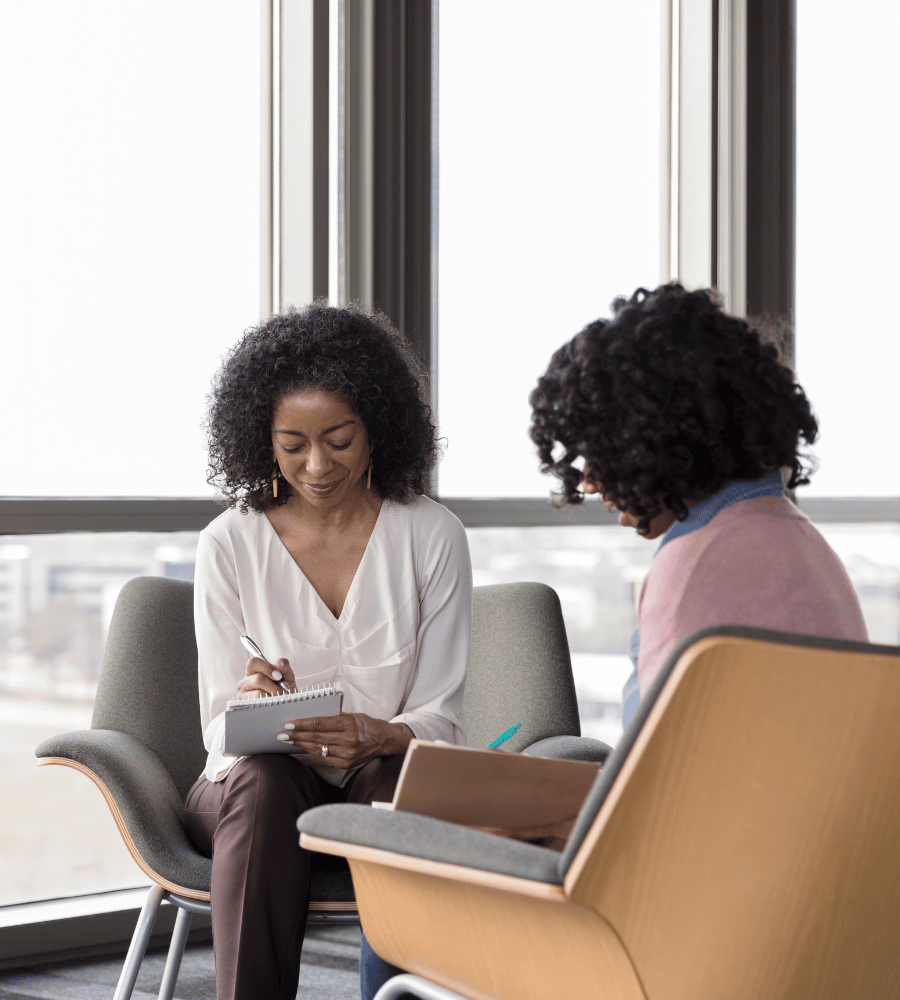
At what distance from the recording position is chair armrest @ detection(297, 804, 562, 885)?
0.96 meters

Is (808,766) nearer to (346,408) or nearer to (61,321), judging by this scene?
(346,408)

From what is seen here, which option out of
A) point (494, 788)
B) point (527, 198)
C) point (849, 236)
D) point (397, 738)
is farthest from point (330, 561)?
point (849, 236)

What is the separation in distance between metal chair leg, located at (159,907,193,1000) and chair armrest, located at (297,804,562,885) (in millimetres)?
897

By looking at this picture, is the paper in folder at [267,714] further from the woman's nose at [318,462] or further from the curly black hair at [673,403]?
the curly black hair at [673,403]

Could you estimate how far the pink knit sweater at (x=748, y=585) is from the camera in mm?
1023

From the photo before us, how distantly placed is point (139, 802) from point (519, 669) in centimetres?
86

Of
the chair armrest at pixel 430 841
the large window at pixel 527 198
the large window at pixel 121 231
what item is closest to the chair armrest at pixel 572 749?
the chair armrest at pixel 430 841

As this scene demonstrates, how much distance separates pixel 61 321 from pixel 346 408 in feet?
3.31

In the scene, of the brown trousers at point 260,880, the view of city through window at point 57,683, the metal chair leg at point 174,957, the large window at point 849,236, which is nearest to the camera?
the brown trousers at point 260,880

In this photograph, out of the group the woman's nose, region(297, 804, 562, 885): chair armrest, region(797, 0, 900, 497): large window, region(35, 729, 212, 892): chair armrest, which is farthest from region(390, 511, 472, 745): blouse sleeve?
region(797, 0, 900, 497): large window

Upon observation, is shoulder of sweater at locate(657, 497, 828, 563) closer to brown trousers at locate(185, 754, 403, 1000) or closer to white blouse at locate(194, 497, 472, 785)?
brown trousers at locate(185, 754, 403, 1000)

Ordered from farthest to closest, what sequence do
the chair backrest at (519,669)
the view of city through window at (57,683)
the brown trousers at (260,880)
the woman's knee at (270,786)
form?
1. the view of city through window at (57,683)
2. the chair backrest at (519,669)
3. the woman's knee at (270,786)
4. the brown trousers at (260,880)

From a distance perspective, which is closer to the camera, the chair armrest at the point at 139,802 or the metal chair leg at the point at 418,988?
the metal chair leg at the point at 418,988

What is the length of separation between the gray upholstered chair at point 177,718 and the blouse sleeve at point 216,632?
0.53 ft
